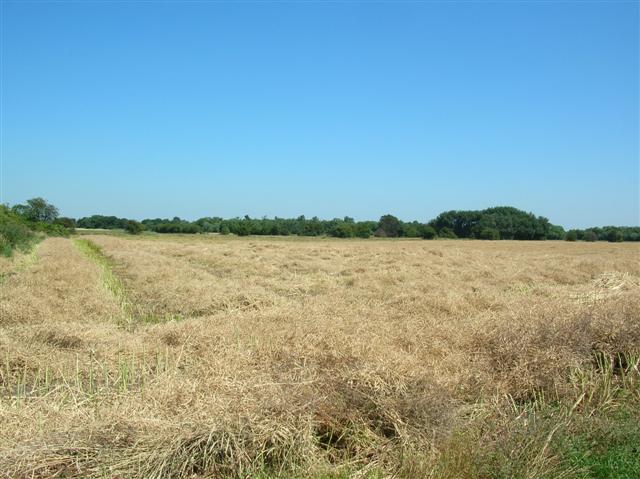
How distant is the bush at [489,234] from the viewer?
281 feet

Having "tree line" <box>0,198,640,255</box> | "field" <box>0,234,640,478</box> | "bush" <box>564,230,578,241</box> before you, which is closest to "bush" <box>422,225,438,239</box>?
"tree line" <box>0,198,640,255</box>

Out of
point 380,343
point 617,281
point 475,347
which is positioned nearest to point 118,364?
point 380,343

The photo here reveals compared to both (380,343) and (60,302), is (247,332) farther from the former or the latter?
(60,302)

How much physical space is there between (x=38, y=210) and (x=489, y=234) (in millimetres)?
75165

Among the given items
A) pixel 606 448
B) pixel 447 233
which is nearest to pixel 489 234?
pixel 447 233

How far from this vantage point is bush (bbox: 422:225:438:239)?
90.1 m

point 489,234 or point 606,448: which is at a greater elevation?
point 489,234

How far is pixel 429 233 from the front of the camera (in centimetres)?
9062

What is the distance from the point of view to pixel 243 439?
12.8 feet

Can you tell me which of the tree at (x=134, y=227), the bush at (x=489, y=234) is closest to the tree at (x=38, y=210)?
the tree at (x=134, y=227)

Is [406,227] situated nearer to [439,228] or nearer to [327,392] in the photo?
[439,228]

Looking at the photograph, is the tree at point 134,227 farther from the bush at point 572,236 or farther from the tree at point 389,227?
the bush at point 572,236

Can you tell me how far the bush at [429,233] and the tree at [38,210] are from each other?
2542 inches

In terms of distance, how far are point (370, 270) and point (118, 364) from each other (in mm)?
13770
